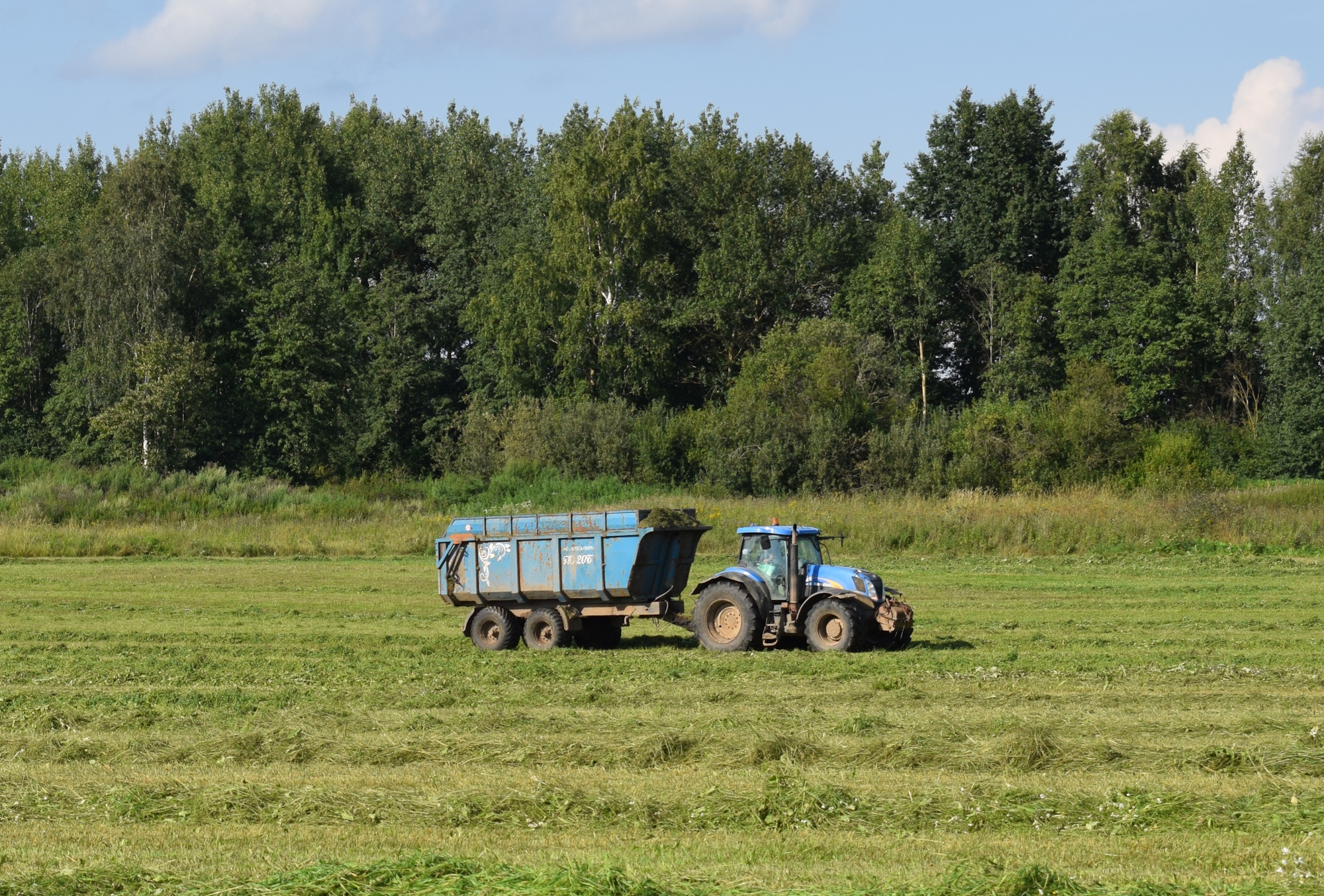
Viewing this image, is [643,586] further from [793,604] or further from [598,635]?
[793,604]

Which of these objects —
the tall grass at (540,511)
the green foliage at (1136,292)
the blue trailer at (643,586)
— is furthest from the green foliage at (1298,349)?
the blue trailer at (643,586)

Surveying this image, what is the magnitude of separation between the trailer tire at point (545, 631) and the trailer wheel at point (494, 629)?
202mm

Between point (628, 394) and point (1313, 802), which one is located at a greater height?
point (628, 394)

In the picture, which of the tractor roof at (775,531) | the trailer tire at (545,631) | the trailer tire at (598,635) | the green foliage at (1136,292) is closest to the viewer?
the tractor roof at (775,531)

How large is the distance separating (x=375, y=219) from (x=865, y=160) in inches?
1059

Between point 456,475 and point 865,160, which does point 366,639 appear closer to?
point 456,475

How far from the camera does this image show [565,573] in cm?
1888

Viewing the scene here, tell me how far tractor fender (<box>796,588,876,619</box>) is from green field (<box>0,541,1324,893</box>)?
88 centimetres

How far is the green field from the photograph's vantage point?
7.86m

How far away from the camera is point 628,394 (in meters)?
61.5

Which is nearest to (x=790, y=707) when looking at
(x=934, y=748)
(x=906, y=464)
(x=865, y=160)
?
(x=934, y=748)

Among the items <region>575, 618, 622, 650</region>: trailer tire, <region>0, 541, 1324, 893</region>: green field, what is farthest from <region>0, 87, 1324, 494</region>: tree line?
<region>0, 541, 1324, 893</region>: green field

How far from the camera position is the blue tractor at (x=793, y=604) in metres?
17.6

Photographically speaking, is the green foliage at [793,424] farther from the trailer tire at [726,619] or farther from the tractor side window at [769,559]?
the trailer tire at [726,619]
